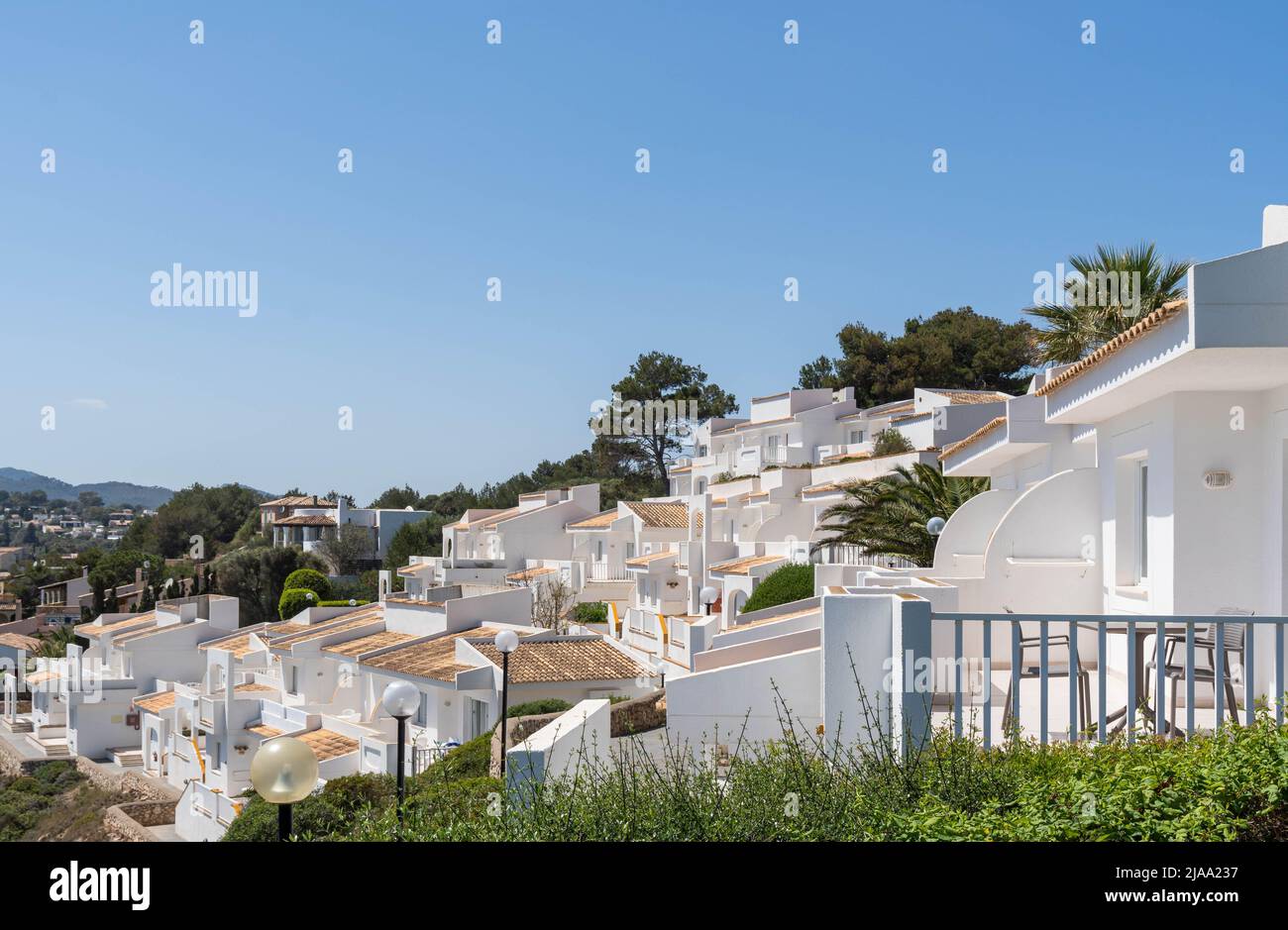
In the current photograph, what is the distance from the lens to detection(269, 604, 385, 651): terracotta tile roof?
132 ft

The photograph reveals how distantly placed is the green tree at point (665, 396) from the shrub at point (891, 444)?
2929cm

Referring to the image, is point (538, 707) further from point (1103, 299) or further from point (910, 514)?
point (1103, 299)

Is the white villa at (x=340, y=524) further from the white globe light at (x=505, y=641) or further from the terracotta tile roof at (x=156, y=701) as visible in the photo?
the white globe light at (x=505, y=641)

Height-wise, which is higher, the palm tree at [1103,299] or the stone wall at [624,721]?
the palm tree at [1103,299]

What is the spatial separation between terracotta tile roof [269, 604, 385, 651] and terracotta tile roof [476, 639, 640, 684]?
1069 cm

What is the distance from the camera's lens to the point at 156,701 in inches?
1917

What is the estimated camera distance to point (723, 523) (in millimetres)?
48688

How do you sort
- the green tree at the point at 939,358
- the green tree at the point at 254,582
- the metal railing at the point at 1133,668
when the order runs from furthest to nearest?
the green tree at the point at 254,582
the green tree at the point at 939,358
the metal railing at the point at 1133,668

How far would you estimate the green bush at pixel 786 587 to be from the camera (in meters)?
27.1

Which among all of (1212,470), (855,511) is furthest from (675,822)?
(855,511)

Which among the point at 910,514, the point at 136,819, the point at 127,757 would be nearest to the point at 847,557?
the point at 910,514

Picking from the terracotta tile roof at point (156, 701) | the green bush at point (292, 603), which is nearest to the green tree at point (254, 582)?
the green bush at point (292, 603)

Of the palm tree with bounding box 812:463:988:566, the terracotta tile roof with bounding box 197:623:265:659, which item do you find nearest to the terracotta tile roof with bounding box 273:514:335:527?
the terracotta tile roof with bounding box 197:623:265:659
